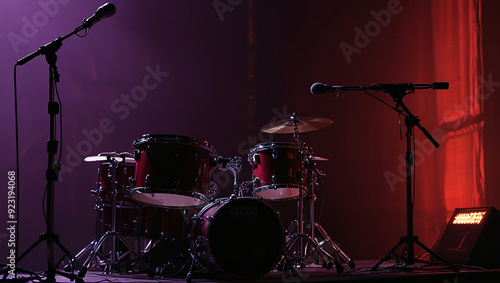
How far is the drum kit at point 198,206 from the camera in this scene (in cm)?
372

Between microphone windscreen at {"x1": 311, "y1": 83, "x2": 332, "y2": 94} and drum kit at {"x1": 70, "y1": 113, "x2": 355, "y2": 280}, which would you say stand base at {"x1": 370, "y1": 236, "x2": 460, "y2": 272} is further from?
microphone windscreen at {"x1": 311, "y1": 83, "x2": 332, "y2": 94}

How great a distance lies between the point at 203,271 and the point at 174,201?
29.0 inches

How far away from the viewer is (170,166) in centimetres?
390

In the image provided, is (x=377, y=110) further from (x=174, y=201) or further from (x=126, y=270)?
(x=126, y=270)

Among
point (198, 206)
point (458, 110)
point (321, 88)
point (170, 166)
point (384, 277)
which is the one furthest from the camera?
point (458, 110)

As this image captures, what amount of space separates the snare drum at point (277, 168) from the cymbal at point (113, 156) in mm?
1145

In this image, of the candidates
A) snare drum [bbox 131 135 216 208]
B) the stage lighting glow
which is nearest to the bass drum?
snare drum [bbox 131 135 216 208]

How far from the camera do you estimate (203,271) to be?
4.09 metres

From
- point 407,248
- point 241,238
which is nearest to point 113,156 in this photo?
point 241,238

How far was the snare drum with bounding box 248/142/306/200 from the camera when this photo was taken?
14.4 ft

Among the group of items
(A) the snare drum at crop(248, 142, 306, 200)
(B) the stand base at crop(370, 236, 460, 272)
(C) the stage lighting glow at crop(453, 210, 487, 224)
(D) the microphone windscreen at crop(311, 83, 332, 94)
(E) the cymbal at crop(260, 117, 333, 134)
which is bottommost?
(B) the stand base at crop(370, 236, 460, 272)

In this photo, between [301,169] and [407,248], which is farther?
[301,169]

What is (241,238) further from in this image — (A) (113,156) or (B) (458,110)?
(B) (458,110)

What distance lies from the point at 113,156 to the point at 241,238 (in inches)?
51.3
